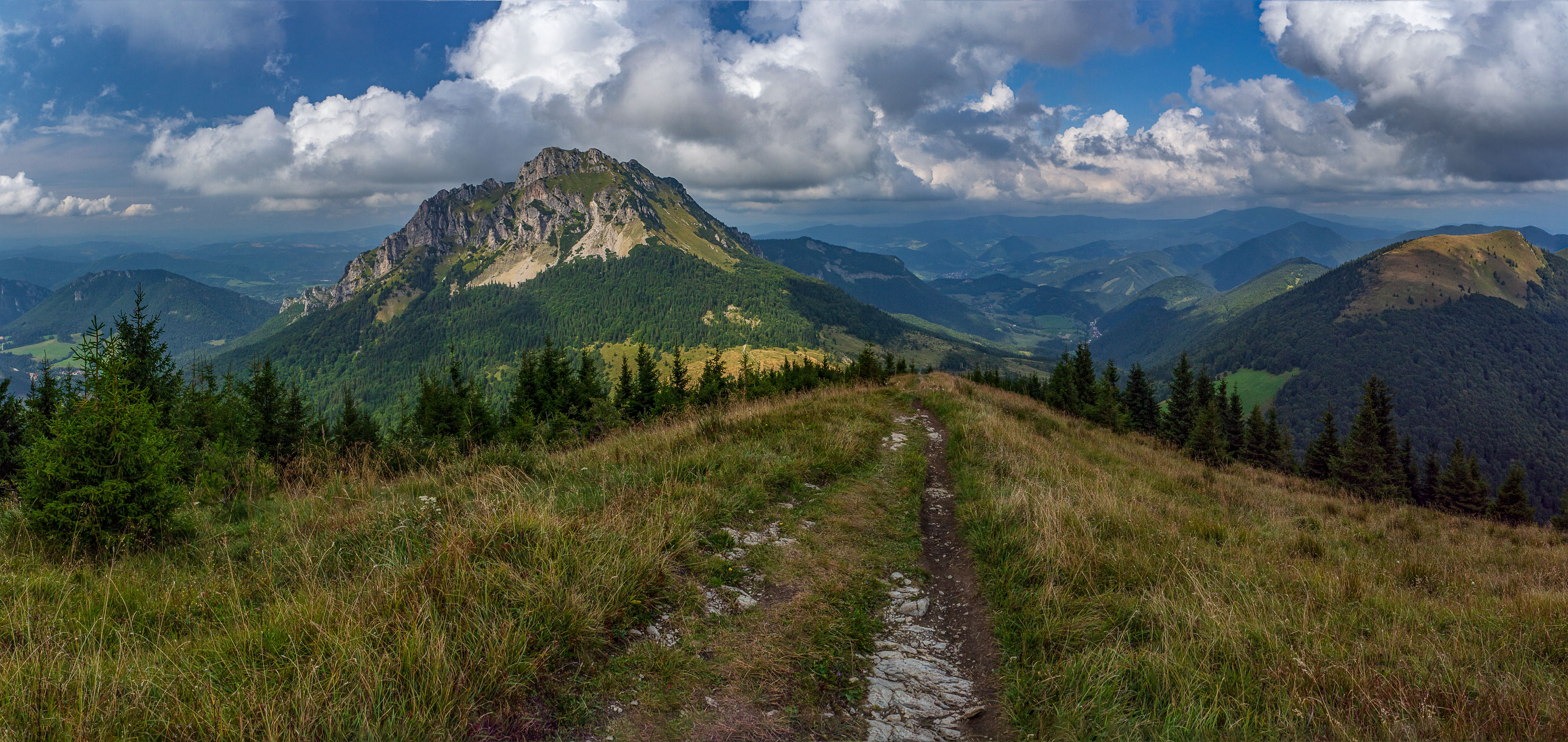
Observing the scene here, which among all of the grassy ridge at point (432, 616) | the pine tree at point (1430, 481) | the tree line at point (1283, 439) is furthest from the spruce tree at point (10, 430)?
the pine tree at point (1430, 481)

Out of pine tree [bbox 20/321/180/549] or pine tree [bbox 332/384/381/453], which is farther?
pine tree [bbox 332/384/381/453]

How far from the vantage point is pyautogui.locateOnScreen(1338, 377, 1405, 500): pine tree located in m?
43.9

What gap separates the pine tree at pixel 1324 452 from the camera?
49.9 m

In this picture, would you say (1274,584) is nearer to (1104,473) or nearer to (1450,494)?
(1104,473)

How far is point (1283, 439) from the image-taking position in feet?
186

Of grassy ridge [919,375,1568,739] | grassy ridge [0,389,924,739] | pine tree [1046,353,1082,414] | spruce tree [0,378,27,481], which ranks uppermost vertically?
grassy ridge [0,389,924,739]

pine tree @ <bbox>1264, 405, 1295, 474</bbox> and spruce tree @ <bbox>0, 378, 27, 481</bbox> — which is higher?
spruce tree @ <bbox>0, 378, 27, 481</bbox>

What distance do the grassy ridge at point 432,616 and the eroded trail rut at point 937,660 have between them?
0.95 ft

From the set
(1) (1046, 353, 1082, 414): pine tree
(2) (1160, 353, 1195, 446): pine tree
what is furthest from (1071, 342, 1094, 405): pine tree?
(2) (1160, 353, 1195, 446): pine tree

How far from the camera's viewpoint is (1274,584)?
6.18m

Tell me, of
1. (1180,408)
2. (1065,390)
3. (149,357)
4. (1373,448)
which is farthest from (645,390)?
(1373,448)

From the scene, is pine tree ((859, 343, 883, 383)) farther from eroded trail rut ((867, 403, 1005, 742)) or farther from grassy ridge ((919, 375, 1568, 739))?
eroded trail rut ((867, 403, 1005, 742))

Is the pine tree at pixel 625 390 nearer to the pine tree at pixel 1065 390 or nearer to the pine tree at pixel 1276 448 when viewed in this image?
the pine tree at pixel 1065 390

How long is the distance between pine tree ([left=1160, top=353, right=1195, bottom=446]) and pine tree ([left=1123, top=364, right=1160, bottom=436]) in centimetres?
165
